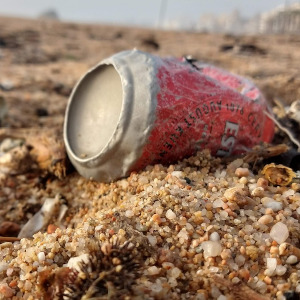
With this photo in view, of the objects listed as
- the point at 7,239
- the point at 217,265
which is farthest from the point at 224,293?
the point at 7,239

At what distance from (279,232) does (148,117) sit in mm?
851

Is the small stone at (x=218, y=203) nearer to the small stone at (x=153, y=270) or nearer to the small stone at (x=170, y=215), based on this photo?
the small stone at (x=170, y=215)

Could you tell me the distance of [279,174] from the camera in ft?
6.23

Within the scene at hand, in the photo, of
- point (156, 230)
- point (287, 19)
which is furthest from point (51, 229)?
point (287, 19)

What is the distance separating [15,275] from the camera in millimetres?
1412

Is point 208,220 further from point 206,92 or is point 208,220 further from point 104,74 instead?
point 104,74

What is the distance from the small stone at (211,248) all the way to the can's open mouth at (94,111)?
0.90m

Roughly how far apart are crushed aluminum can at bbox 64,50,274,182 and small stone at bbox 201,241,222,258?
0.71 meters

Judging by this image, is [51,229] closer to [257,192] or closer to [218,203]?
[218,203]

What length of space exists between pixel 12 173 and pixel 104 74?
38.6 inches

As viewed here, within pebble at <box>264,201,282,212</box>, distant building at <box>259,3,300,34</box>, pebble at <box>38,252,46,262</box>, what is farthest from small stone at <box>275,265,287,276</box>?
distant building at <box>259,3,300,34</box>

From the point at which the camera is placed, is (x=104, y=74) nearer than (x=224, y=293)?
No

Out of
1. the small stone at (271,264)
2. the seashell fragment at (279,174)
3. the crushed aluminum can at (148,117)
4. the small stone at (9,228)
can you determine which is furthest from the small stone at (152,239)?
the small stone at (9,228)

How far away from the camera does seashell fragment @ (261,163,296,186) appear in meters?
1.86
